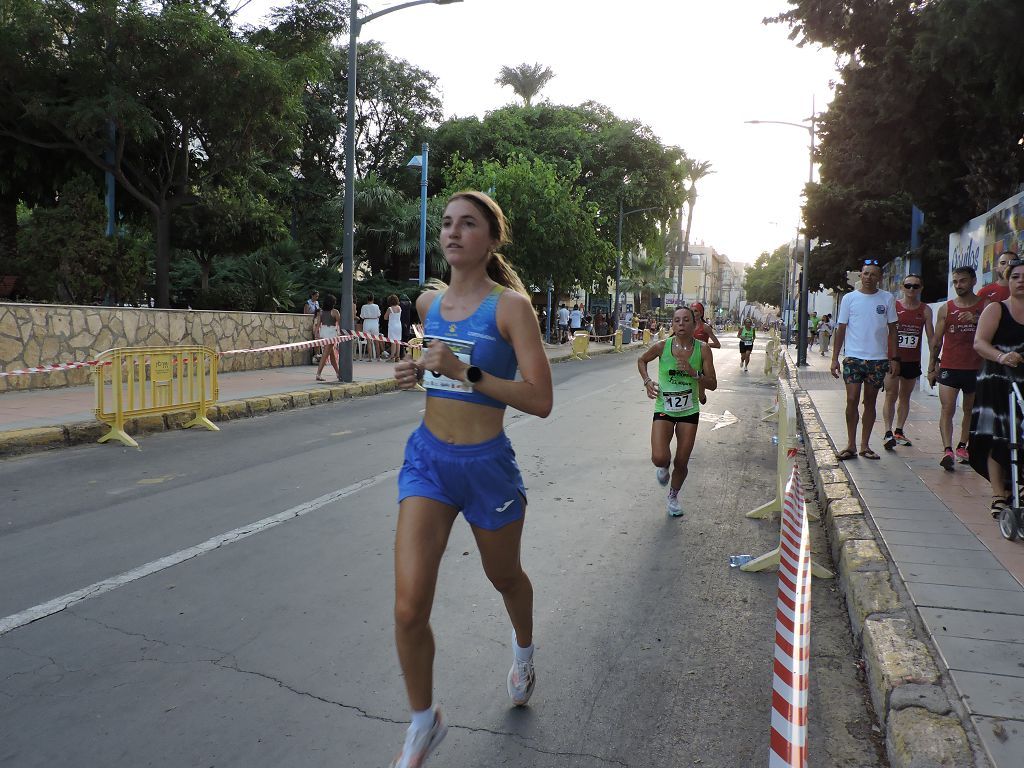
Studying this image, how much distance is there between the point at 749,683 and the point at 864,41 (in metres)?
12.1

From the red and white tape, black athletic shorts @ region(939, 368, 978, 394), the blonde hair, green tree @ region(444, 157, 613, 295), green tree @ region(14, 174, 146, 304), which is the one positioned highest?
green tree @ region(444, 157, 613, 295)

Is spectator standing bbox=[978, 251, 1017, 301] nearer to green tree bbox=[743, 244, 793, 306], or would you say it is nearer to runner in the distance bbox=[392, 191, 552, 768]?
runner in the distance bbox=[392, 191, 552, 768]

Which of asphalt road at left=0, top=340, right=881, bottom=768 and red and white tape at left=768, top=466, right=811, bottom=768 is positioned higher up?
red and white tape at left=768, top=466, right=811, bottom=768

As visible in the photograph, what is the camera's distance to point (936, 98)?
12961 mm

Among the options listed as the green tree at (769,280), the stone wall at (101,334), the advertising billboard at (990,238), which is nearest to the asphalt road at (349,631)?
the advertising billboard at (990,238)

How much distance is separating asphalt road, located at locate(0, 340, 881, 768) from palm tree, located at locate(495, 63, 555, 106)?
145 feet

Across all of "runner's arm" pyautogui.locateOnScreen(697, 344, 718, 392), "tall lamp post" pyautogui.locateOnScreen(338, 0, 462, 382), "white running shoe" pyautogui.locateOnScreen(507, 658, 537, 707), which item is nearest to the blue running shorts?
"white running shoe" pyautogui.locateOnScreen(507, 658, 537, 707)

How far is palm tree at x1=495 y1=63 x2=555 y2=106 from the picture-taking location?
48125 mm

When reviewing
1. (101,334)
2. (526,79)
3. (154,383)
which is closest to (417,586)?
(154,383)

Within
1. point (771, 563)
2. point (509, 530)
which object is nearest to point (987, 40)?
point (771, 563)

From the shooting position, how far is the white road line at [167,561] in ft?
13.3

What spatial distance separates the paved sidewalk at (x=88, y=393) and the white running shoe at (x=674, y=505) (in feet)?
22.3

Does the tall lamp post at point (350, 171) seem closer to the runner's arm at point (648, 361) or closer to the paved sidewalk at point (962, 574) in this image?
the runner's arm at point (648, 361)

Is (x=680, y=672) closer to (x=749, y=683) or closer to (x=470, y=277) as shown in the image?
(x=749, y=683)
